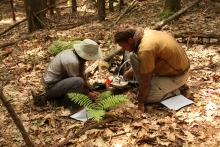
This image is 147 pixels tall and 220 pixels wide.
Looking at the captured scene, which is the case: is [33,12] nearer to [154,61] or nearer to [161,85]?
[161,85]

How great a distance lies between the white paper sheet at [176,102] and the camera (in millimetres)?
4247

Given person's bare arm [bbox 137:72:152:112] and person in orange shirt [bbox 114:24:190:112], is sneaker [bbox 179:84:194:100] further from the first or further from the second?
person's bare arm [bbox 137:72:152:112]

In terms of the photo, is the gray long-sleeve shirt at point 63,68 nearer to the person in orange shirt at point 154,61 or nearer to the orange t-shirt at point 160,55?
the person in orange shirt at point 154,61

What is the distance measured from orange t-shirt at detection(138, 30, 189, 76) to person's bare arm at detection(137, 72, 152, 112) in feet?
0.33

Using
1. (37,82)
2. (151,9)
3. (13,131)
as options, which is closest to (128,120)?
(13,131)

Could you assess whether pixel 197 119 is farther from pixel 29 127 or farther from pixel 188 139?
pixel 29 127

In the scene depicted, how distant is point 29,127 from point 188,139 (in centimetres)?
252

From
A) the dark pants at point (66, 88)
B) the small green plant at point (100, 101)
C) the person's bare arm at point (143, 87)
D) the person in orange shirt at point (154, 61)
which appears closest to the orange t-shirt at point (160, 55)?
the person in orange shirt at point (154, 61)

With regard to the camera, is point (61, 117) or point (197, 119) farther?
point (61, 117)

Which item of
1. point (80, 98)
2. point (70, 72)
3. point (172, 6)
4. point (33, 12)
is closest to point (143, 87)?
point (80, 98)

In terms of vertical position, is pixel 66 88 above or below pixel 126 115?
above

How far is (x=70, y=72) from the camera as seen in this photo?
4430 millimetres

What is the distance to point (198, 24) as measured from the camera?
26.7ft

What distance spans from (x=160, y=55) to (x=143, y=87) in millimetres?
614
